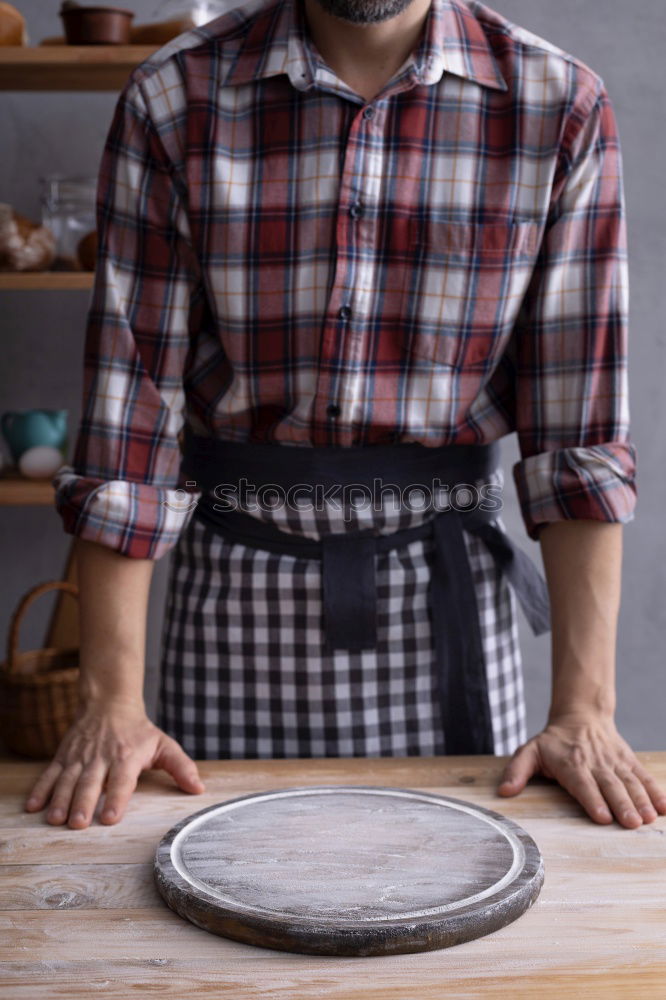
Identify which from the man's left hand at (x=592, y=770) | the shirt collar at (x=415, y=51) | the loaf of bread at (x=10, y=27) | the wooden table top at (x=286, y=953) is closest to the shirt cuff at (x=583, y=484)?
the man's left hand at (x=592, y=770)

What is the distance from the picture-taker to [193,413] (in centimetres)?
127

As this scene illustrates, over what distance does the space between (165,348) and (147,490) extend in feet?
0.56

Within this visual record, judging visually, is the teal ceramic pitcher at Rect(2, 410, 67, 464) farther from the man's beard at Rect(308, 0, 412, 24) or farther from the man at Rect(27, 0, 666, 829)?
the man's beard at Rect(308, 0, 412, 24)

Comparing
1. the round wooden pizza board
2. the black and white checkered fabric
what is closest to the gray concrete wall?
the black and white checkered fabric

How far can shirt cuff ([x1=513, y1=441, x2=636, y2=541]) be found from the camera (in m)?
1.08

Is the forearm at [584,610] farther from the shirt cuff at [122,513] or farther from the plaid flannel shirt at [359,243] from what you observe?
the shirt cuff at [122,513]

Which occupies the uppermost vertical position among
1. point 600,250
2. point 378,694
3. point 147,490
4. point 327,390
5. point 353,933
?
point 600,250

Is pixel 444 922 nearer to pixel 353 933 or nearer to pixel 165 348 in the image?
pixel 353 933

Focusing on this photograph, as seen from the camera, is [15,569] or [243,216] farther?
[15,569]

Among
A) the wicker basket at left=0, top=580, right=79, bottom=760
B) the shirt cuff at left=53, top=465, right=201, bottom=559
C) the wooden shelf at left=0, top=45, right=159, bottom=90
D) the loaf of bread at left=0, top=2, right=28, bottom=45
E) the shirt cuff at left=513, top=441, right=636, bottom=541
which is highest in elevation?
the loaf of bread at left=0, top=2, right=28, bottom=45

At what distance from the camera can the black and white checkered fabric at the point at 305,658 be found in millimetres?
1226

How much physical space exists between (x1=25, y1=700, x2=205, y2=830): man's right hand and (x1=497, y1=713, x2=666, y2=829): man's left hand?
0.32 m

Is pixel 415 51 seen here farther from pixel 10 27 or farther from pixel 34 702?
pixel 34 702

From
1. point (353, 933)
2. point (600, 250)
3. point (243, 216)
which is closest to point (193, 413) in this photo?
point (243, 216)
